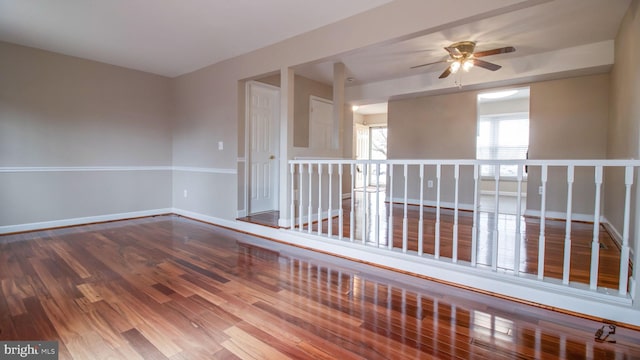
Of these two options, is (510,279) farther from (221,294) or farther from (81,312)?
(81,312)

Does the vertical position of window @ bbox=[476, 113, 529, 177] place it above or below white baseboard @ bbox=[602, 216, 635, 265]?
above

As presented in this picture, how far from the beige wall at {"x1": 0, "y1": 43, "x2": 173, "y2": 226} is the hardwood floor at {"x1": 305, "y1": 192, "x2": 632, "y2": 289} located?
3170 mm

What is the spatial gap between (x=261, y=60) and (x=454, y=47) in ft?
7.73

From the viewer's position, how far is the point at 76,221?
4352 millimetres

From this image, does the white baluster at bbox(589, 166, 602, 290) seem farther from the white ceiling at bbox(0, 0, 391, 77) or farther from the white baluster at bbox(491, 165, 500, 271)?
the white ceiling at bbox(0, 0, 391, 77)

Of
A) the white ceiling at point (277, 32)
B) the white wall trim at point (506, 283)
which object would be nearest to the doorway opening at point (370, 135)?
the white ceiling at point (277, 32)

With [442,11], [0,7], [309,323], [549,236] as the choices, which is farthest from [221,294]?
[549,236]

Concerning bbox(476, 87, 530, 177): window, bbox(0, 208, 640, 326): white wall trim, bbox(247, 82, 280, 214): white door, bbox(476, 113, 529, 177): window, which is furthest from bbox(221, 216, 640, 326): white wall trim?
bbox(476, 113, 529, 177): window

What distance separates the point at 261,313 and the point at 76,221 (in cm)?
393

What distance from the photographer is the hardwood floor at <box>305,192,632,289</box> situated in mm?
2477

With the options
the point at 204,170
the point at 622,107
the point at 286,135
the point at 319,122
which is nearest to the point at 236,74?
the point at 286,135

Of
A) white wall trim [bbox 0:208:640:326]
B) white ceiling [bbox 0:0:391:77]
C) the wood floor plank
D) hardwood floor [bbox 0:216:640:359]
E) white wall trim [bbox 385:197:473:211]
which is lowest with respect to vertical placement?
the wood floor plank

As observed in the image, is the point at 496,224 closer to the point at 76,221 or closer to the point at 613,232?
the point at 613,232

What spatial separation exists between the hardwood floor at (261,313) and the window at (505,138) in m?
6.39
